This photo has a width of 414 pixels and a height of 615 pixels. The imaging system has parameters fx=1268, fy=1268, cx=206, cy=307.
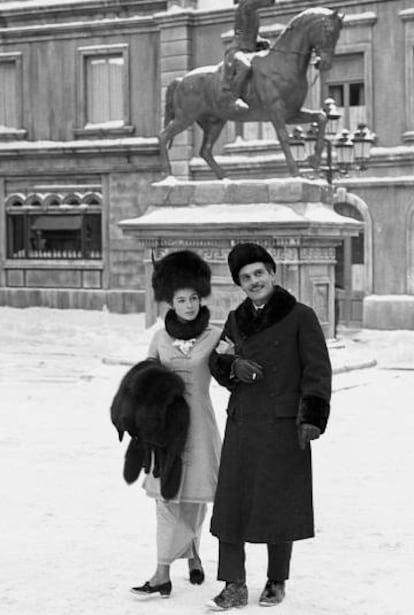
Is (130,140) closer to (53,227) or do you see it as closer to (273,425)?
(53,227)

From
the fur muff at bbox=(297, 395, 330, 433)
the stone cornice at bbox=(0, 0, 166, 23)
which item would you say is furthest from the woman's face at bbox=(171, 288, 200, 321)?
the stone cornice at bbox=(0, 0, 166, 23)

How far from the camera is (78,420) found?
469 inches

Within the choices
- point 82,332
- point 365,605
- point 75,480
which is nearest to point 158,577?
point 365,605

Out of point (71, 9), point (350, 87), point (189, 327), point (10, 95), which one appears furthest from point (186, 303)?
point (10, 95)

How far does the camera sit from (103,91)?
29469mm

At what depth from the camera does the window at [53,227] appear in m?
29.3

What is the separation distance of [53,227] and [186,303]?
78.8 ft

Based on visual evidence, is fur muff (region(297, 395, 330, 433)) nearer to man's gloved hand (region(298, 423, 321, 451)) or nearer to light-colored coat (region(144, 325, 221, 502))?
man's gloved hand (region(298, 423, 321, 451))

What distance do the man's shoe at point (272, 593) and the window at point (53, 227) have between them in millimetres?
23529

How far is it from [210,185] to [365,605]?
11858 mm

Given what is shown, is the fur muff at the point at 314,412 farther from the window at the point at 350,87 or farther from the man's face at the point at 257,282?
the window at the point at 350,87

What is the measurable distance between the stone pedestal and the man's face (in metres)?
9.96

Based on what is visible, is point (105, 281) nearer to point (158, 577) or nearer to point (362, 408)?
point (362, 408)

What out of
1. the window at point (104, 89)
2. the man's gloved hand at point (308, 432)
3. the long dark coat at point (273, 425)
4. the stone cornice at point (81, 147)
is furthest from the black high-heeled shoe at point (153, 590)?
the window at point (104, 89)
